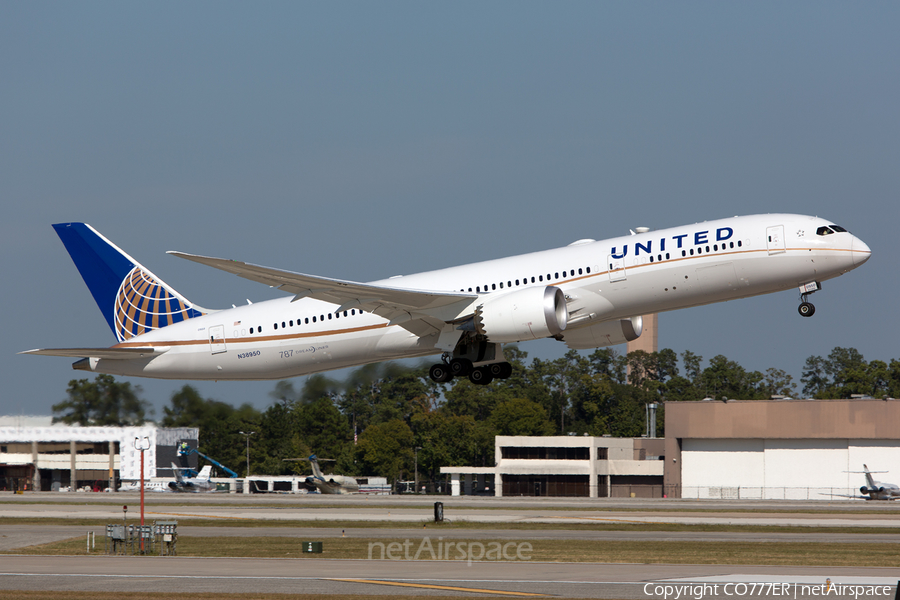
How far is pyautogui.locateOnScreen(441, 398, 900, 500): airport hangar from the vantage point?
91688mm

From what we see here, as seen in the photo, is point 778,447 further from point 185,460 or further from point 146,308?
point 146,308

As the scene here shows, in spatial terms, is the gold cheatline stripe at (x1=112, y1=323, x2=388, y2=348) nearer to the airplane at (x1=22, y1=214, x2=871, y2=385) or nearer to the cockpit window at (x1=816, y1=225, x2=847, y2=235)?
the airplane at (x1=22, y1=214, x2=871, y2=385)

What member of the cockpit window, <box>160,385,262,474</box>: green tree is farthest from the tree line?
the cockpit window

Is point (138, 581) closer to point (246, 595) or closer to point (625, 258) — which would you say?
point (246, 595)

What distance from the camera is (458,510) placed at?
57.1 m

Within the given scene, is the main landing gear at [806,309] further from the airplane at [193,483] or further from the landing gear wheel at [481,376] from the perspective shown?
the airplane at [193,483]

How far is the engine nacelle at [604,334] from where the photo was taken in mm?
41969

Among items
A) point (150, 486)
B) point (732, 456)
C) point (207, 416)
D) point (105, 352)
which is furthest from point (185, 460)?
point (732, 456)

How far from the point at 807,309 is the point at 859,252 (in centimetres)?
314

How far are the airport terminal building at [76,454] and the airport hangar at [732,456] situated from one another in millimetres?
30182

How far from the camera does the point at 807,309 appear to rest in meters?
38.1

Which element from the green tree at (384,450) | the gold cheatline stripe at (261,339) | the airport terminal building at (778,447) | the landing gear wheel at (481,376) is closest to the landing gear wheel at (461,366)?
the landing gear wheel at (481,376)

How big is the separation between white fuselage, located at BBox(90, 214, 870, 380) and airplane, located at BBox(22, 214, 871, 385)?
5 cm

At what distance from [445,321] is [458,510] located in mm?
20345
